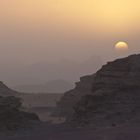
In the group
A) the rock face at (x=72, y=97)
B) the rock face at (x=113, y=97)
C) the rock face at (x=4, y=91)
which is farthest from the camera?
Answer: the rock face at (x=72, y=97)

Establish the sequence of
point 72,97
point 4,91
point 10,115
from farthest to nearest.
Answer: point 72,97
point 4,91
point 10,115

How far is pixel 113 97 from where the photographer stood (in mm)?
67375

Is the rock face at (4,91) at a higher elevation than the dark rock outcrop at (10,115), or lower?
higher

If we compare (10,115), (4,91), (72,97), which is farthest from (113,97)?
(4,91)

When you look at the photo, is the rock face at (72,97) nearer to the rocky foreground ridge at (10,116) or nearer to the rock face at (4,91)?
the rock face at (4,91)

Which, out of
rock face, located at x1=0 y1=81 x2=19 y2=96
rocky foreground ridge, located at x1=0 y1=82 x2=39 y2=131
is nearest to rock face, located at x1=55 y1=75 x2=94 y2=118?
rock face, located at x1=0 y1=81 x2=19 y2=96

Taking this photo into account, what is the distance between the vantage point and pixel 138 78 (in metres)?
69.9

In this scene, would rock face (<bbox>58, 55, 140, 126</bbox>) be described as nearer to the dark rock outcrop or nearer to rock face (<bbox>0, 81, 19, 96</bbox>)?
the dark rock outcrop

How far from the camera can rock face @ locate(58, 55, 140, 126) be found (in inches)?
2527

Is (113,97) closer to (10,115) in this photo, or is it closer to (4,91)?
(10,115)

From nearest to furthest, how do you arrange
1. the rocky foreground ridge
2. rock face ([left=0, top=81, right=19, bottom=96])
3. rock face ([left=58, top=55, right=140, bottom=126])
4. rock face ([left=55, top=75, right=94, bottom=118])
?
rock face ([left=58, top=55, right=140, bottom=126])
the rocky foreground ridge
rock face ([left=0, top=81, right=19, bottom=96])
rock face ([left=55, top=75, right=94, bottom=118])

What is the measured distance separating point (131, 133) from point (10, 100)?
2639 centimetres

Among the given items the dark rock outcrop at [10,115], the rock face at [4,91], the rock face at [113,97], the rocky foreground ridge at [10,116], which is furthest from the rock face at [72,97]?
the dark rock outcrop at [10,115]

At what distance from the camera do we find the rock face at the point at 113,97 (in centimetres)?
6419
